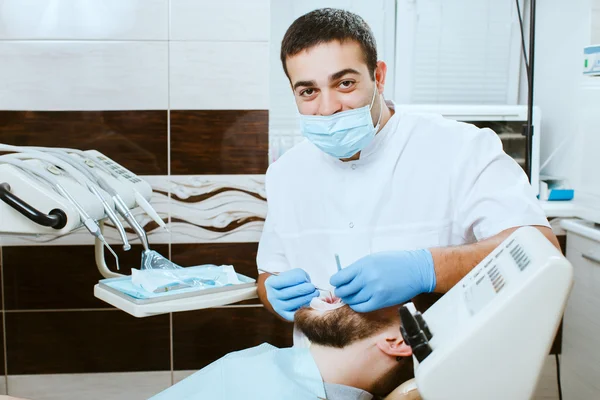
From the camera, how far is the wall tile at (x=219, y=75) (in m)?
2.46

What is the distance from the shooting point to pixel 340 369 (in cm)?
150

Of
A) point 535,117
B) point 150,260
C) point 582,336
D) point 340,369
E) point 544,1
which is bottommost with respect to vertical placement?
point 582,336

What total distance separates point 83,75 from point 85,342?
3.54 feet

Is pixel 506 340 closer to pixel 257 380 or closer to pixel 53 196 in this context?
pixel 257 380

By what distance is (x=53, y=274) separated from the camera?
100 inches

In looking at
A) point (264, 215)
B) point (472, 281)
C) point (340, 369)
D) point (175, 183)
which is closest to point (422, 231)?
point (340, 369)

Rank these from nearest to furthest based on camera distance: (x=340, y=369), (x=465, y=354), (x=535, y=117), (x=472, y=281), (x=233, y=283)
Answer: (x=465, y=354), (x=472, y=281), (x=340, y=369), (x=233, y=283), (x=535, y=117)

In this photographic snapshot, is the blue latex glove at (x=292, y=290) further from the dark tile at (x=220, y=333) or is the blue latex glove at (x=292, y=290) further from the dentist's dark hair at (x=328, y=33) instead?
the dark tile at (x=220, y=333)

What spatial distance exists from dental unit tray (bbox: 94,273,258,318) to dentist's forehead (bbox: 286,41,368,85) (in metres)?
0.65

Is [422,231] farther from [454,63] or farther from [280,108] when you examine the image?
[454,63]

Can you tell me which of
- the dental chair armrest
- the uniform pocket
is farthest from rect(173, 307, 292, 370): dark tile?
the dental chair armrest

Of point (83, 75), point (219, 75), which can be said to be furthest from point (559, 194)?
point (83, 75)

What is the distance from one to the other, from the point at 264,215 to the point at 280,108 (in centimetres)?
58

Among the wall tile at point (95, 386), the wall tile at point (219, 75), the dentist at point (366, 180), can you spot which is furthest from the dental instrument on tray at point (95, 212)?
the wall tile at point (95, 386)
